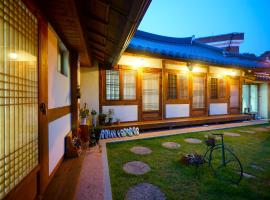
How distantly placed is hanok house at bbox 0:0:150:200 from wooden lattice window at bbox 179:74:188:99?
5423 mm

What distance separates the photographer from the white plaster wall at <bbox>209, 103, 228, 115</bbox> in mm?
9041

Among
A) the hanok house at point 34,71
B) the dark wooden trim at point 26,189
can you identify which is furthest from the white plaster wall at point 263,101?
the dark wooden trim at point 26,189

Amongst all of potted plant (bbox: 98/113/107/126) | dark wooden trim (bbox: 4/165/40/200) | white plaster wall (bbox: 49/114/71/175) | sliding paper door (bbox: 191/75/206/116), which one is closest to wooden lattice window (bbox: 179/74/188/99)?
sliding paper door (bbox: 191/75/206/116)

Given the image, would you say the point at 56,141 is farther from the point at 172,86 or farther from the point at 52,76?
the point at 172,86

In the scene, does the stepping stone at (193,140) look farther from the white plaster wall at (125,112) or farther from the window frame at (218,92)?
the window frame at (218,92)

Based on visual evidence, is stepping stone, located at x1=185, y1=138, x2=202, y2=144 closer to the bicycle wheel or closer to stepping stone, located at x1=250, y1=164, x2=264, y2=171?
the bicycle wheel

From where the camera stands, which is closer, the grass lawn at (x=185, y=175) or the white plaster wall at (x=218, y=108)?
the grass lawn at (x=185, y=175)

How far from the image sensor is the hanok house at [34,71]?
1.57 m

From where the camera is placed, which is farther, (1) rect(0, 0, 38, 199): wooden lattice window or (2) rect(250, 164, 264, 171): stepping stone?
(2) rect(250, 164, 264, 171): stepping stone

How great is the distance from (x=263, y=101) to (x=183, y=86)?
7.35 meters

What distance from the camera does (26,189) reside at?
75.8 inches

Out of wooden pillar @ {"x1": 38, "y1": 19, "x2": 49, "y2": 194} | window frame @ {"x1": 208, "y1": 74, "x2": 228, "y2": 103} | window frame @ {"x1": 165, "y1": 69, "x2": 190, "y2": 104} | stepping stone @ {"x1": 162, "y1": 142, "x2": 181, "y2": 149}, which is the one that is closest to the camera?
wooden pillar @ {"x1": 38, "y1": 19, "x2": 49, "y2": 194}

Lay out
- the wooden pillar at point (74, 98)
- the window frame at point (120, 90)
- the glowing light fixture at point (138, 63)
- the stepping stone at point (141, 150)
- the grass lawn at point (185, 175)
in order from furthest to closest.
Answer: the glowing light fixture at point (138, 63)
the window frame at point (120, 90)
the wooden pillar at point (74, 98)
the stepping stone at point (141, 150)
the grass lawn at point (185, 175)

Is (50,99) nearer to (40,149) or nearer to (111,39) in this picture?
(40,149)
